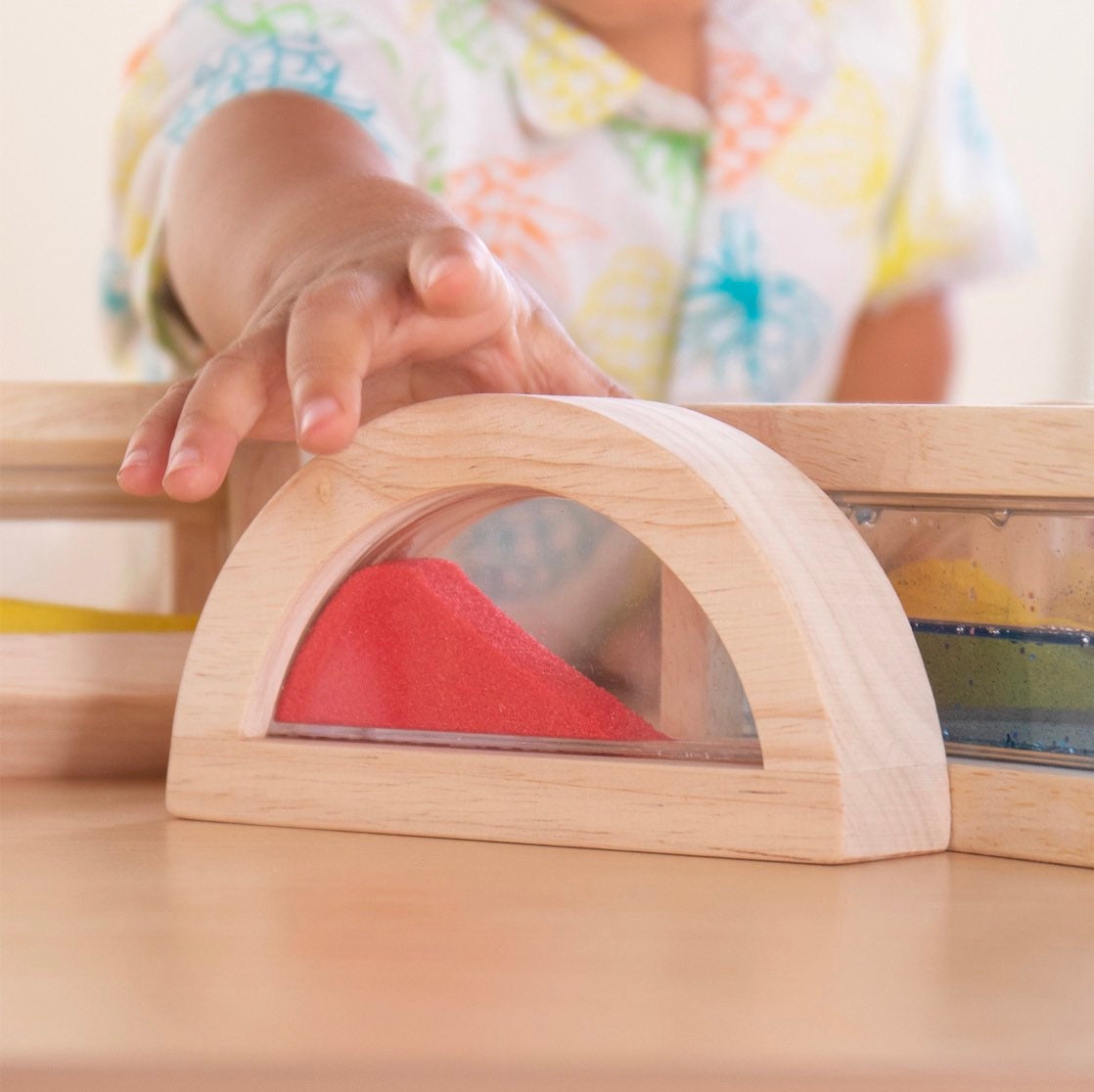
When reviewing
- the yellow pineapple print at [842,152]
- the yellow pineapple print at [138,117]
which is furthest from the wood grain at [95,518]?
the yellow pineapple print at [842,152]

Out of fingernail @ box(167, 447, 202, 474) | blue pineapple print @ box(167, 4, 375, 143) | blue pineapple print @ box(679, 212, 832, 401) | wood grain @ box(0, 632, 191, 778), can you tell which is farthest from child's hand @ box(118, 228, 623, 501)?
blue pineapple print @ box(679, 212, 832, 401)

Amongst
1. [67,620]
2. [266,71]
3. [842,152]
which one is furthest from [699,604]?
[842,152]

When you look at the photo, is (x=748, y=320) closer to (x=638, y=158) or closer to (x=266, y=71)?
(x=638, y=158)

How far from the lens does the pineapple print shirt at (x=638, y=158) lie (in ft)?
2.89

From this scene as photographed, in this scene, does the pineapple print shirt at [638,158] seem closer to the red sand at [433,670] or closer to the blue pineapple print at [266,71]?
the blue pineapple print at [266,71]

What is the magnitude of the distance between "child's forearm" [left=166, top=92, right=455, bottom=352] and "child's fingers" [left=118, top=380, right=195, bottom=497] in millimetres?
81

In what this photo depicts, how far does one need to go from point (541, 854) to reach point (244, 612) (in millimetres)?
128

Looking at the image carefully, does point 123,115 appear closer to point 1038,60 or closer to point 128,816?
point 128,816

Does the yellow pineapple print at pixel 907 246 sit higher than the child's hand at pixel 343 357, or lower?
higher

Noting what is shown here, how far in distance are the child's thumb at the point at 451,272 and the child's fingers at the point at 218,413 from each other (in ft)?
0.18

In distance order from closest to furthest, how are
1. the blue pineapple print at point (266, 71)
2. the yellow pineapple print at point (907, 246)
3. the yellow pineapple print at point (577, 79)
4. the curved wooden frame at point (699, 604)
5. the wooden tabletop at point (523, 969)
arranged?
the wooden tabletop at point (523, 969), the curved wooden frame at point (699, 604), the blue pineapple print at point (266, 71), the yellow pineapple print at point (577, 79), the yellow pineapple print at point (907, 246)

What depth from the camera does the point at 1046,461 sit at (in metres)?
0.41

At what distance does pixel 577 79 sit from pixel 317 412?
58cm

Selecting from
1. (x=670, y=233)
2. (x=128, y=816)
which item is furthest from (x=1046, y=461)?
(x=670, y=233)
